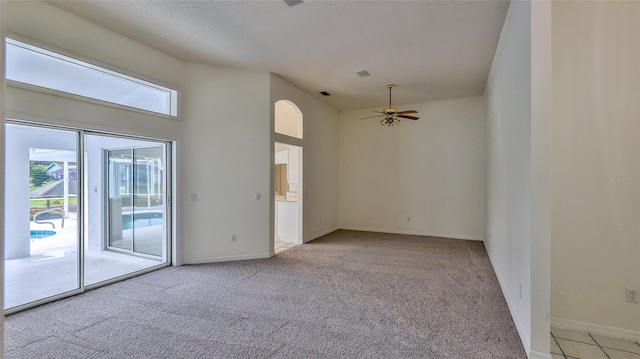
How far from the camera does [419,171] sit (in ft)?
23.3

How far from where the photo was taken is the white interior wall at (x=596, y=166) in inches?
103

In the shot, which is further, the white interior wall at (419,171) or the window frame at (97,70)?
the white interior wall at (419,171)

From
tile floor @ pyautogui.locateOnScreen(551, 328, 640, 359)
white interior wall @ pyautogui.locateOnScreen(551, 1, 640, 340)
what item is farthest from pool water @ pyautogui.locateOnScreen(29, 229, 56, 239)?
white interior wall @ pyautogui.locateOnScreen(551, 1, 640, 340)

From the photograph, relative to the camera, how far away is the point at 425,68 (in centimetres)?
489

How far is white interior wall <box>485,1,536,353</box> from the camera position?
7.86 feet

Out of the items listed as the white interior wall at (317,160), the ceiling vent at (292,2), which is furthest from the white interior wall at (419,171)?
the ceiling vent at (292,2)

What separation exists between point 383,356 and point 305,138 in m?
4.66

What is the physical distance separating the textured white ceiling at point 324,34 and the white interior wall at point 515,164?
21.7 inches

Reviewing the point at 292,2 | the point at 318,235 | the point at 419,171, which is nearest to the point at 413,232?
the point at 419,171

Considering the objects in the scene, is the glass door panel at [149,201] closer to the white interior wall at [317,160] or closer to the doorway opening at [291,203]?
the doorway opening at [291,203]

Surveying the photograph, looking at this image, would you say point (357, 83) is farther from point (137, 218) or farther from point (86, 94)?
point (137, 218)

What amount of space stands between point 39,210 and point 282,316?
3.23 m

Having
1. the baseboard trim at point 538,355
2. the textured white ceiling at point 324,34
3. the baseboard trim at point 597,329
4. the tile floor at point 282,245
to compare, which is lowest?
the baseboard trim at point 597,329

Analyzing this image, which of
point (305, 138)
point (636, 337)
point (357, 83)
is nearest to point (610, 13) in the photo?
point (636, 337)
